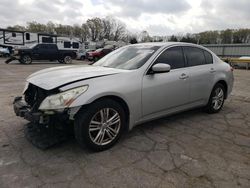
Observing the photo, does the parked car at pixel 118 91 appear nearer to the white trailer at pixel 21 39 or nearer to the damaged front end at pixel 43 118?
the damaged front end at pixel 43 118

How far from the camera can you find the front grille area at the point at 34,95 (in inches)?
121

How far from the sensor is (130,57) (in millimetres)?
3951

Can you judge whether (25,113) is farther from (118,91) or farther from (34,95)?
(118,91)

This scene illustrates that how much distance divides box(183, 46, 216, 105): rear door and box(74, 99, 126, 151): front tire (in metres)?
1.79

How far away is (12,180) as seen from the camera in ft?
8.15

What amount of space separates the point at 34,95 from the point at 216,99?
12.4ft

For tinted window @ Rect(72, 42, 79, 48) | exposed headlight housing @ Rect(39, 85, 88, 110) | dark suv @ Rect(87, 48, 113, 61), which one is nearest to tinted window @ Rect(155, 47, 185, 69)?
exposed headlight housing @ Rect(39, 85, 88, 110)

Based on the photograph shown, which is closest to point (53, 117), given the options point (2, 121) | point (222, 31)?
point (2, 121)

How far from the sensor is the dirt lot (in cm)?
253

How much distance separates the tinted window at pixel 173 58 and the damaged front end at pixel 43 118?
1791 millimetres

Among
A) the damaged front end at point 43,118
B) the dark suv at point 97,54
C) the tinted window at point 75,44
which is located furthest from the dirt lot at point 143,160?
the tinted window at point 75,44

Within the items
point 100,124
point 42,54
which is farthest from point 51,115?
point 42,54

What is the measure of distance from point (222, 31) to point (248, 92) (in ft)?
175

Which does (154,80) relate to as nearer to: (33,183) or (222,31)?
(33,183)
